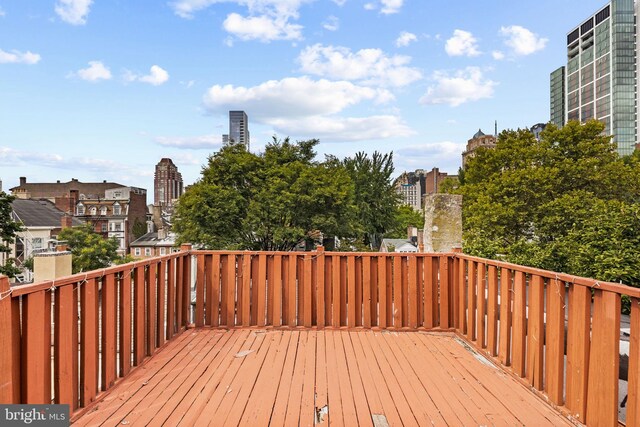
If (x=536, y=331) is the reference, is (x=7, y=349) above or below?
above

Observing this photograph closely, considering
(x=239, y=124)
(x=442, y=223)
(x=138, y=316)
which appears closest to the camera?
(x=138, y=316)

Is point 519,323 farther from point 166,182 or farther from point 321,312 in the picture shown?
point 166,182

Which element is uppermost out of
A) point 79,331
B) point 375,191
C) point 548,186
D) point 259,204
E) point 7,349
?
point 375,191

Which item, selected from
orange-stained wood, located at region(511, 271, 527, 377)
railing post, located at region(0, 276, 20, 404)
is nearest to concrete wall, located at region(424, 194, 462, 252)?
orange-stained wood, located at region(511, 271, 527, 377)

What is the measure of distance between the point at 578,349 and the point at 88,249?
23.8 meters

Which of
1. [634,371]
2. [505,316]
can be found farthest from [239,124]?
[634,371]

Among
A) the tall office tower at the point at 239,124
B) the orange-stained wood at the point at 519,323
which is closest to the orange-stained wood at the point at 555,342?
the orange-stained wood at the point at 519,323

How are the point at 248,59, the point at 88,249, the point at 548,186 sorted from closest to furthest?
the point at 548,186
the point at 248,59
the point at 88,249

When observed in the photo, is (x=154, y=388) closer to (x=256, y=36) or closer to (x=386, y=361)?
(x=386, y=361)

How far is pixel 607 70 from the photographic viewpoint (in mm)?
50969

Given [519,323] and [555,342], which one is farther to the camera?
[519,323]

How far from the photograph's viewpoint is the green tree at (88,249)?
67.4ft

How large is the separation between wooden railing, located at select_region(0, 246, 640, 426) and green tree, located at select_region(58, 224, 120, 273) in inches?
831

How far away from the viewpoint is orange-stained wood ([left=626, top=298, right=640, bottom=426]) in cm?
148
